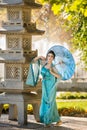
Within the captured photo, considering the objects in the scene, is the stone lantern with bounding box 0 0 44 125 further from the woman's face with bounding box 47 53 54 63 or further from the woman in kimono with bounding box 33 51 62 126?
the woman's face with bounding box 47 53 54 63

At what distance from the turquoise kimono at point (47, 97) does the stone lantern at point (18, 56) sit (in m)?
0.54

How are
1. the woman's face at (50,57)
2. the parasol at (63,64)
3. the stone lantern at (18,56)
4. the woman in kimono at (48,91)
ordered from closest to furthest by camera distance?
the woman's face at (50,57)
the woman in kimono at (48,91)
the parasol at (63,64)
the stone lantern at (18,56)

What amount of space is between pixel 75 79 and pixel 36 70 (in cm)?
1792

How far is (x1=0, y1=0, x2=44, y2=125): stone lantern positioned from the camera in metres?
14.2

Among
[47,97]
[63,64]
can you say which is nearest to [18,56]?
[63,64]

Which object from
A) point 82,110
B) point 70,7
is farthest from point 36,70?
point 70,7

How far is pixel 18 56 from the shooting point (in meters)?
14.3

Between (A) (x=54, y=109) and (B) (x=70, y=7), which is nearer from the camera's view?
(B) (x=70, y=7)

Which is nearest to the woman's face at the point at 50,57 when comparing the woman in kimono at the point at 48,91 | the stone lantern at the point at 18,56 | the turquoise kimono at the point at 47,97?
the woman in kimono at the point at 48,91

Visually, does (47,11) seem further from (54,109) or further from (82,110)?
(54,109)

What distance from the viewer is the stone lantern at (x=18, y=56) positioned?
46.6 feet

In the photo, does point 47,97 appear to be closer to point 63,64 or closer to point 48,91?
point 48,91

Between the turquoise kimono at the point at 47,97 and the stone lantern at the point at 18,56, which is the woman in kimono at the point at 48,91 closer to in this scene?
the turquoise kimono at the point at 47,97

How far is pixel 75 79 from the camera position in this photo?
3200cm
